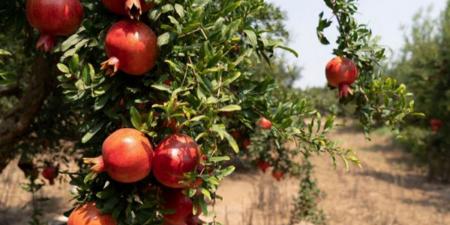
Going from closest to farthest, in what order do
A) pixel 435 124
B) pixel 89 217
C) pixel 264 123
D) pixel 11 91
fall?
pixel 89 217 < pixel 264 123 < pixel 11 91 < pixel 435 124

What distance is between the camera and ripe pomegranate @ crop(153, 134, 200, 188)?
1085 mm

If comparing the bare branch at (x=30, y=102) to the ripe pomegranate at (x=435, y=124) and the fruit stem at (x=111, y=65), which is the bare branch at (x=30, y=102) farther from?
→ the ripe pomegranate at (x=435, y=124)

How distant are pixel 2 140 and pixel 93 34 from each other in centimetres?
186

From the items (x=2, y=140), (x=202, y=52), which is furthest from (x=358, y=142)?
(x=202, y=52)

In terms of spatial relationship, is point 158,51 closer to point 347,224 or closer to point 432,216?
point 347,224

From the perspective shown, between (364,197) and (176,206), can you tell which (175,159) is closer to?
(176,206)

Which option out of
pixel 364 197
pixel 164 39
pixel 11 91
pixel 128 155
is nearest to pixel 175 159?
pixel 128 155

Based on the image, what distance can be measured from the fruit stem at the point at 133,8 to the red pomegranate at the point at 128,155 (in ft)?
0.95

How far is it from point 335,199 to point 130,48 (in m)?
8.55

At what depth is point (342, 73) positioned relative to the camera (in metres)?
1.74

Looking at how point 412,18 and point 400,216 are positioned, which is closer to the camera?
point 400,216

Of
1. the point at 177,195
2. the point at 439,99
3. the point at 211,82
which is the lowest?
the point at 439,99

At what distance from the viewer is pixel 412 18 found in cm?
1988

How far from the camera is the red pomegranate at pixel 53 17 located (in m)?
1.26
